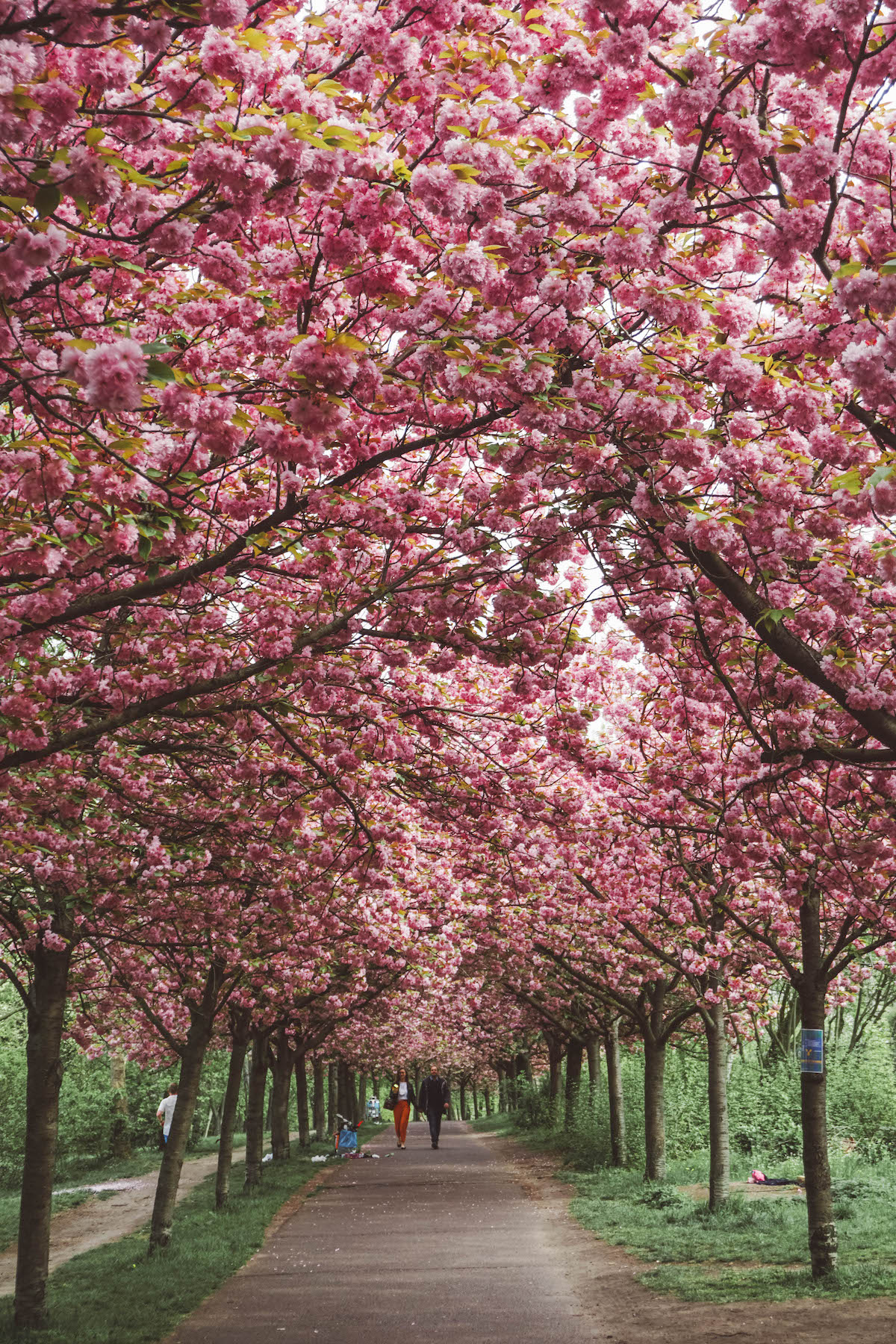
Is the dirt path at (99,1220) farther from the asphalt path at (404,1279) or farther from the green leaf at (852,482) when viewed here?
the green leaf at (852,482)

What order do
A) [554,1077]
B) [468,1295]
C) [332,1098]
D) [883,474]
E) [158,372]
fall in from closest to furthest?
[158,372] → [883,474] → [468,1295] → [554,1077] → [332,1098]

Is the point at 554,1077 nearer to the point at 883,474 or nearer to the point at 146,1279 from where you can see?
the point at 146,1279

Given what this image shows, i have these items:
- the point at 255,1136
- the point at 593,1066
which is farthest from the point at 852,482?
the point at 593,1066

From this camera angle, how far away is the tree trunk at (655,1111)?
1728cm

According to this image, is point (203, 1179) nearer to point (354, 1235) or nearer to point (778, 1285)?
point (354, 1235)

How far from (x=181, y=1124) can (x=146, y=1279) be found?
208 centimetres

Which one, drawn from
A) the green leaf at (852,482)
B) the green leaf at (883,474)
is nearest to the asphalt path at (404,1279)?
the green leaf at (852,482)

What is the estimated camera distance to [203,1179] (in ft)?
79.3

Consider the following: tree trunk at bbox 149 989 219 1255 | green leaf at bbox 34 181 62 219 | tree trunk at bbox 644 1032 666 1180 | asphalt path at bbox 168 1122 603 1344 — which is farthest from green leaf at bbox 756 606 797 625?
tree trunk at bbox 644 1032 666 1180

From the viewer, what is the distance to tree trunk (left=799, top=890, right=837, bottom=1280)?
384 inches

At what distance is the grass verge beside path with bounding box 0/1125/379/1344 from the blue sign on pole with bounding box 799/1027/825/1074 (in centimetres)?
628

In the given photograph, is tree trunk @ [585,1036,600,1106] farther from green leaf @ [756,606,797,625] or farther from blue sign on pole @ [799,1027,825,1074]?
green leaf @ [756,606,797,625]

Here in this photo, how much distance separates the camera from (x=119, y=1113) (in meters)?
30.7

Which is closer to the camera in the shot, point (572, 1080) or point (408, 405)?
point (408, 405)
